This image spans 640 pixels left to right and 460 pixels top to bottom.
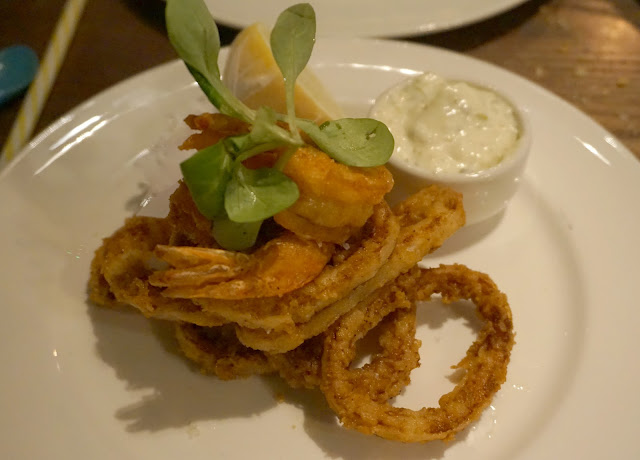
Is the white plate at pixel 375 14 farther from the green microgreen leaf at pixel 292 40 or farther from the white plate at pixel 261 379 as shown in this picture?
the green microgreen leaf at pixel 292 40

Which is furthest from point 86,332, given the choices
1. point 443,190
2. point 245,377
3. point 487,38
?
point 487,38

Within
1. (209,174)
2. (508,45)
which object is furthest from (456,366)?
(508,45)

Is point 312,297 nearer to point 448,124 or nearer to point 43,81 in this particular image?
point 448,124

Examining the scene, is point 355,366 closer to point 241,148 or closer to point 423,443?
point 423,443

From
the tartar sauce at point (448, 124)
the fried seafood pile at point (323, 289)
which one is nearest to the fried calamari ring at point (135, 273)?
the fried seafood pile at point (323, 289)

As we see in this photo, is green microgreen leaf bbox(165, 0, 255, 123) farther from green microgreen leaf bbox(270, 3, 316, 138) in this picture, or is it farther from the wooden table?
the wooden table

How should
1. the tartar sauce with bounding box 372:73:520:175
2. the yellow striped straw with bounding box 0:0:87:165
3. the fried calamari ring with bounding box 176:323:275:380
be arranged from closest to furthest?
the fried calamari ring with bounding box 176:323:275:380, the tartar sauce with bounding box 372:73:520:175, the yellow striped straw with bounding box 0:0:87:165

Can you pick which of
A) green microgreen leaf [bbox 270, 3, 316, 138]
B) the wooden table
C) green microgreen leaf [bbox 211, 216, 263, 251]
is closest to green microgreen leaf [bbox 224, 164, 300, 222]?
green microgreen leaf [bbox 211, 216, 263, 251]
